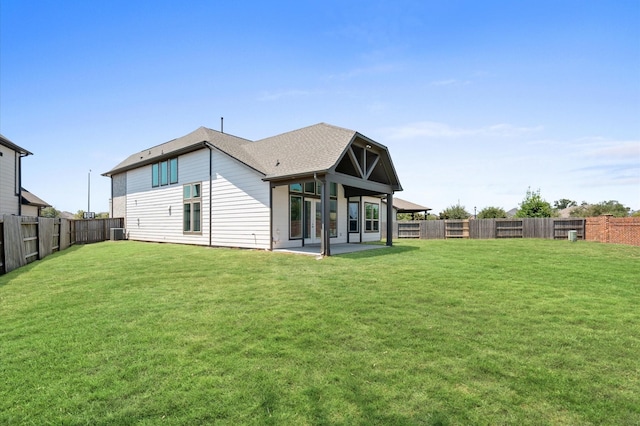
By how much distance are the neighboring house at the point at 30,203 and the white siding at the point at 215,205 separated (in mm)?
12018

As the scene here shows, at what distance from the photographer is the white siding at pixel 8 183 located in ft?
54.1

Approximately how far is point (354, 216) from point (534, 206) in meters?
21.4

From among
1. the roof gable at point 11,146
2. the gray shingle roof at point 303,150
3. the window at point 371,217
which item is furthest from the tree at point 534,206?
the roof gable at point 11,146

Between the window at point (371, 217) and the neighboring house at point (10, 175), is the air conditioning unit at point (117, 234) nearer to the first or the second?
the neighboring house at point (10, 175)

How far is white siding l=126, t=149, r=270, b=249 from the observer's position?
12.8 m

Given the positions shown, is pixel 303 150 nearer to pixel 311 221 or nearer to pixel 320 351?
pixel 311 221

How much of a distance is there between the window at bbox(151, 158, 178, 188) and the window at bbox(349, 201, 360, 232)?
982 centimetres

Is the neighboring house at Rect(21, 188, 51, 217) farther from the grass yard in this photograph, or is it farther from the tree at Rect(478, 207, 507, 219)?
the tree at Rect(478, 207, 507, 219)

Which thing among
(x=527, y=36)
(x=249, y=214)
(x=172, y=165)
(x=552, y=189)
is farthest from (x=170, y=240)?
(x=552, y=189)

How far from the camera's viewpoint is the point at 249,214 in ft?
42.8

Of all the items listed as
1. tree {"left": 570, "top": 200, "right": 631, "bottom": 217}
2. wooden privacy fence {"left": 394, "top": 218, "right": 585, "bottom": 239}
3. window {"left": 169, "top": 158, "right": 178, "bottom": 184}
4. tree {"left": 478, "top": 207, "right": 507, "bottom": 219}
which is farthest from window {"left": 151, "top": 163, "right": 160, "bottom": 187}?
tree {"left": 570, "top": 200, "right": 631, "bottom": 217}

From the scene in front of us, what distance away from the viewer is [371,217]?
757 inches

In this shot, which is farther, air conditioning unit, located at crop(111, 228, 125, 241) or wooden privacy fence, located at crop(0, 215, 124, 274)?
air conditioning unit, located at crop(111, 228, 125, 241)

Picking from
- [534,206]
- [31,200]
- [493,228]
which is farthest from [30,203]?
[534,206]
